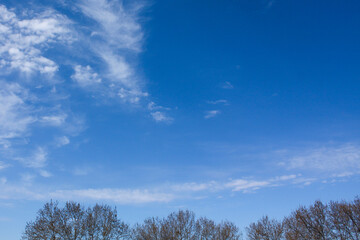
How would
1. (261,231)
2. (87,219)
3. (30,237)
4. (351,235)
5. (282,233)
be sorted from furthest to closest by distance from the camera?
1. (261,231)
2. (282,233)
3. (87,219)
4. (30,237)
5. (351,235)

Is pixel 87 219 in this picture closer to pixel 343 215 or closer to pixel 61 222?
pixel 61 222

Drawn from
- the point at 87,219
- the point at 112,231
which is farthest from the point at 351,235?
the point at 87,219

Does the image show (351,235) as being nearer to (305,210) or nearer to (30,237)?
(305,210)

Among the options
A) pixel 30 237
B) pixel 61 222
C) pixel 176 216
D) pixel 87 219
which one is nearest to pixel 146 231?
pixel 176 216

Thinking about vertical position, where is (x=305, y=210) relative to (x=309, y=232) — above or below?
above

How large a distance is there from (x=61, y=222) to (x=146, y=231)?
1743 centimetres

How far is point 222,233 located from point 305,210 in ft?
68.8

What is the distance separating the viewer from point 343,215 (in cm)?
4431

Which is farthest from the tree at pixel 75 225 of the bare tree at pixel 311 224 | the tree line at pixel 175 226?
the bare tree at pixel 311 224

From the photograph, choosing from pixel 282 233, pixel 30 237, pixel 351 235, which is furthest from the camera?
pixel 282 233

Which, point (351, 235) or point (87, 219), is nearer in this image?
point (351, 235)

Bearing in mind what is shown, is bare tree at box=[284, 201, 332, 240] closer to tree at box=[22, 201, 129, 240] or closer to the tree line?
the tree line

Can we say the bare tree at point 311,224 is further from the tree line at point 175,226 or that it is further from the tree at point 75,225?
the tree at point 75,225

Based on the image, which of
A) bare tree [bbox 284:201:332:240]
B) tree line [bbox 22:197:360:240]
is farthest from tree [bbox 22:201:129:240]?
bare tree [bbox 284:201:332:240]
